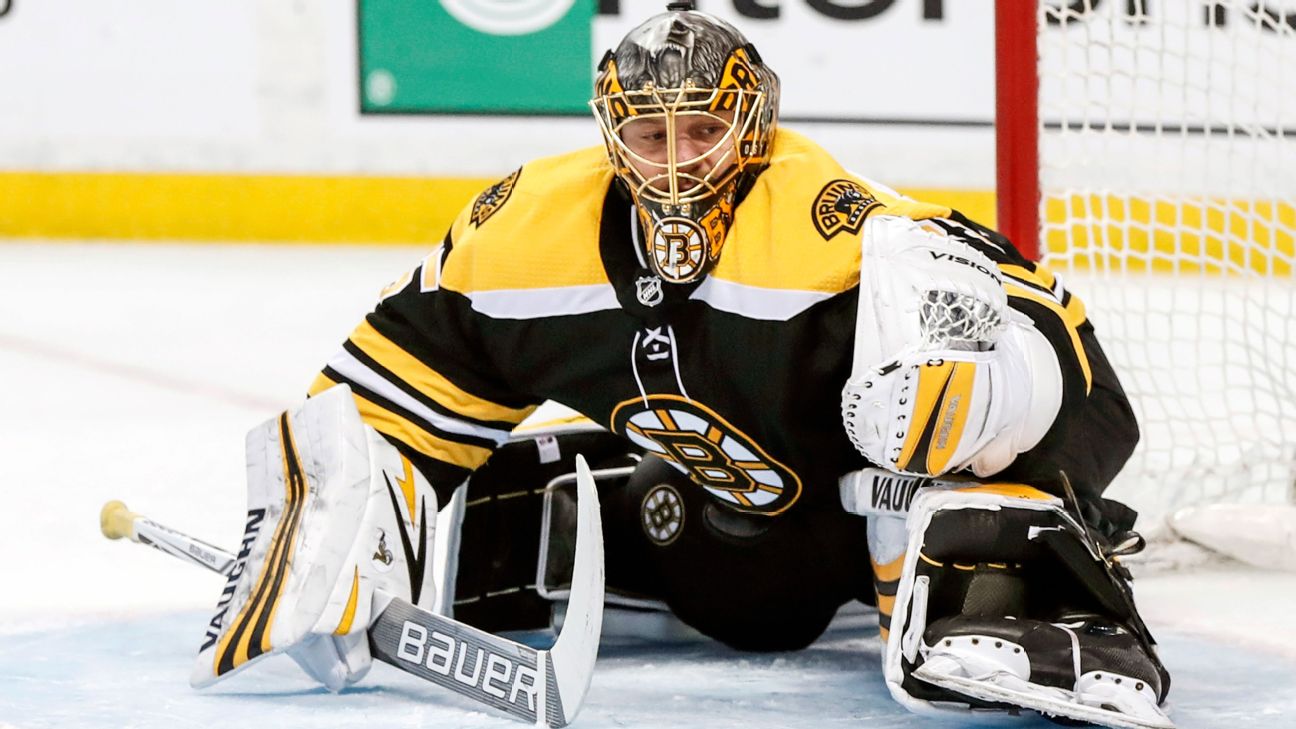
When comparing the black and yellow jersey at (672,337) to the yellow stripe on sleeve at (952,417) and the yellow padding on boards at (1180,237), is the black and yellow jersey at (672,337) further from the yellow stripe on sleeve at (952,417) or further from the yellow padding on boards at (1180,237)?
the yellow padding on boards at (1180,237)

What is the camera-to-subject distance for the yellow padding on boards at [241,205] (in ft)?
20.9

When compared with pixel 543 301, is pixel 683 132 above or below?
above

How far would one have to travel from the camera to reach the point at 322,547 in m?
2.05

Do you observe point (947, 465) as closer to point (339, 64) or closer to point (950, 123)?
point (950, 123)

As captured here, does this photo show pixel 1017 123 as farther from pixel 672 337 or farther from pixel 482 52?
pixel 482 52

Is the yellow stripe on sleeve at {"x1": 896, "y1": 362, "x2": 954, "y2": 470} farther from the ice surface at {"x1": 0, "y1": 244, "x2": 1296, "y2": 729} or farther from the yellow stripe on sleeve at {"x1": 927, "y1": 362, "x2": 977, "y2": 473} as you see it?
the ice surface at {"x1": 0, "y1": 244, "x2": 1296, "y2": 729}

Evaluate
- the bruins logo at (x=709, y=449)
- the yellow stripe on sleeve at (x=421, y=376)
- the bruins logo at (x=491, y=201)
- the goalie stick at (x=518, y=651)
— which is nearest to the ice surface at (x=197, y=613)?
the goalie stick at (x=518, y=651)

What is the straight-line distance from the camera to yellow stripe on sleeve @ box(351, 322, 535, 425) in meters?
2.19

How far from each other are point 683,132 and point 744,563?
0.56m

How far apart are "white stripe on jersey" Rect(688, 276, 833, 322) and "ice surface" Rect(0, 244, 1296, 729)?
0.42m

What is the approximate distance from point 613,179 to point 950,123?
158 inches

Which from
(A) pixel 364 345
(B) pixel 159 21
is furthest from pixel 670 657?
(B) pixel 159 21

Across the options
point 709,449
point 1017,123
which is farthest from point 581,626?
point 1017,123

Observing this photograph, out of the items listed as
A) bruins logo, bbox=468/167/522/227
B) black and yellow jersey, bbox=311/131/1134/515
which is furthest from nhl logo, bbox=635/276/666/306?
bruins logo, bbox=468/167/522/227
